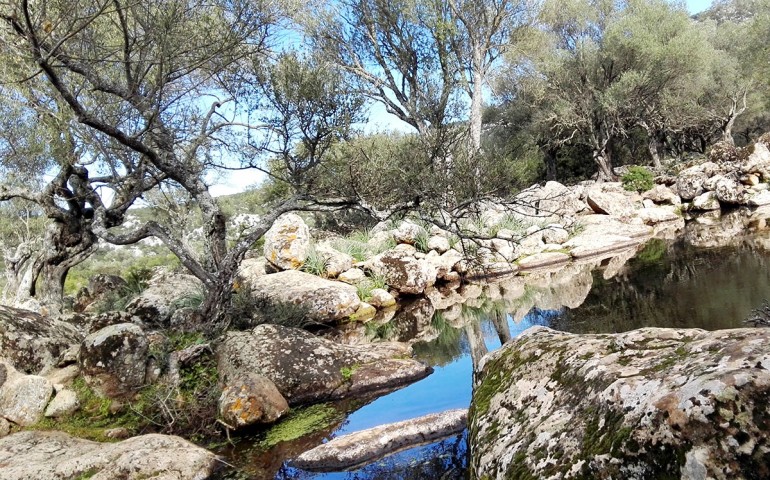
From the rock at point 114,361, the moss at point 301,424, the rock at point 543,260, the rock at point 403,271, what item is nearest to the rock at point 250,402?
the moss at point 301,424

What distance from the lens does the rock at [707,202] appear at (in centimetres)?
2309

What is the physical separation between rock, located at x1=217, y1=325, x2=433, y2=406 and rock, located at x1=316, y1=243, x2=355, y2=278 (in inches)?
281

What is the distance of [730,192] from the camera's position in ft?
73.6

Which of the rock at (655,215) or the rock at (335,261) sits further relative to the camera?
the rock at (655,215)

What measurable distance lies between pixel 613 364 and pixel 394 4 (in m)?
22.2

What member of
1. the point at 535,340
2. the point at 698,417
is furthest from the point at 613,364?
the point at 535,340

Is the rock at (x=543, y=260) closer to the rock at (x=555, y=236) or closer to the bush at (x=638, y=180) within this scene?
the rock at (x=555, y=236)

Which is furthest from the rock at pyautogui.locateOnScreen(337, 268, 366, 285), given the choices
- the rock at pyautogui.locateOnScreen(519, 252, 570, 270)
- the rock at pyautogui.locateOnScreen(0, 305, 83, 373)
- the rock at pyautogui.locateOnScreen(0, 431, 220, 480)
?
the rock at pyautogui.locateOnScreen(0, 431, 220, 480)

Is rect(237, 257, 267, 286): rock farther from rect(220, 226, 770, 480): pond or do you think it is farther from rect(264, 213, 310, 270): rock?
rect(220, 226, 770, 480): pond

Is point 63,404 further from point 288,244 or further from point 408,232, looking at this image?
point 408,232

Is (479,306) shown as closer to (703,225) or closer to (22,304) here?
(22,304)

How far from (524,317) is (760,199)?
685 inches

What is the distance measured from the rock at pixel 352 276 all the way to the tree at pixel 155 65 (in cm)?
615

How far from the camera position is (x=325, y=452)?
5227 mm
